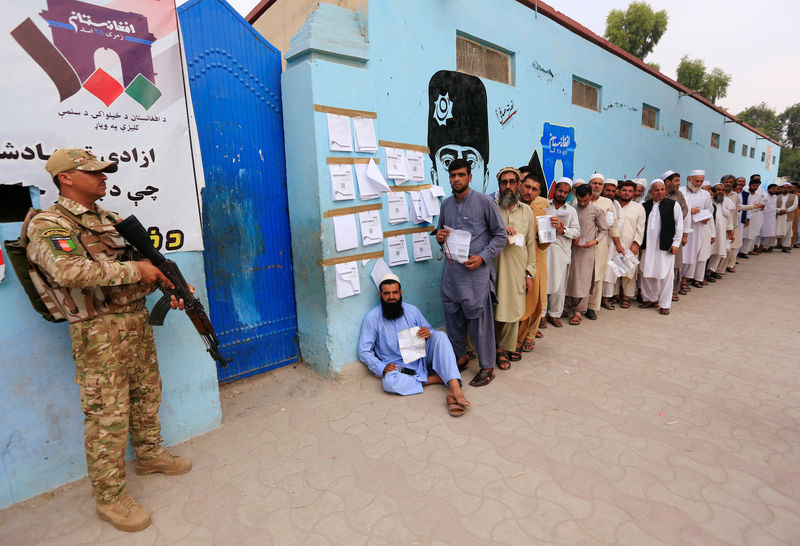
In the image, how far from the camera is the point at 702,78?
949 inches

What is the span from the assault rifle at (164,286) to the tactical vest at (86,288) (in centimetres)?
10

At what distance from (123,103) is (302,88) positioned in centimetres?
129

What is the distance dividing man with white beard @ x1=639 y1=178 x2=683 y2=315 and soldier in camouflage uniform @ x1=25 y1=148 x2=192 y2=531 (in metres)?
5.92

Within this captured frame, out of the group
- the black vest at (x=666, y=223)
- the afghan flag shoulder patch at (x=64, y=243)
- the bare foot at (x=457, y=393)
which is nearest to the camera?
the afghan flag shoulder patch at (x=64, y=243)

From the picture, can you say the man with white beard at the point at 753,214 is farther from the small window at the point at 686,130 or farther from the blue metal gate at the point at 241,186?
the blue metal gate at the point at 241,186

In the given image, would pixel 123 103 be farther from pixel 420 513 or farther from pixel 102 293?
pixel 420 513

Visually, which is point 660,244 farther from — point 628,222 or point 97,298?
point 97,298

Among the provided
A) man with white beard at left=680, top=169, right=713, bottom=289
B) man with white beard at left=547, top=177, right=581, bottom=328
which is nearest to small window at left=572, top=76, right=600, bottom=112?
man with white beard at left=680, top=169, right=713, bottom=289

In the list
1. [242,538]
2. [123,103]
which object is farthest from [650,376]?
[123,103]

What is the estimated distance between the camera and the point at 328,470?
2.39 meters

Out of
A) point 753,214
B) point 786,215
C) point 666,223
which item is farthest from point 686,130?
point 666,223

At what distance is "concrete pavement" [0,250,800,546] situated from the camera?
1.95m

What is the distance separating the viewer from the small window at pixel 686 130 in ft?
32.7

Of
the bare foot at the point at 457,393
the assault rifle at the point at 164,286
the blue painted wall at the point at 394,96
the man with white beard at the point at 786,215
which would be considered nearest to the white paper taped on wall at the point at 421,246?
the blue painted wall at the point at 394,96
